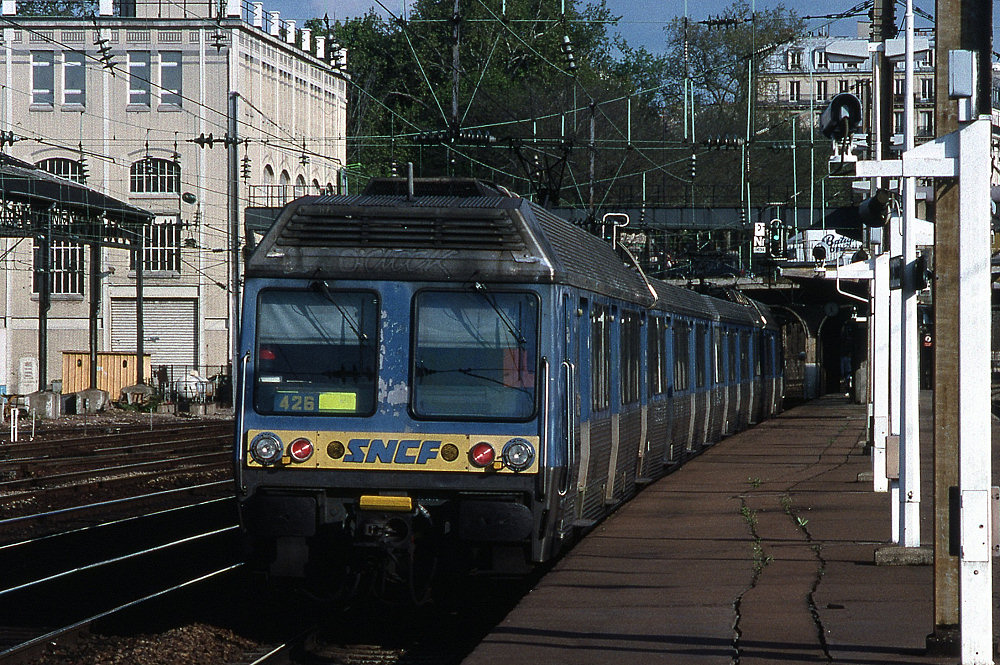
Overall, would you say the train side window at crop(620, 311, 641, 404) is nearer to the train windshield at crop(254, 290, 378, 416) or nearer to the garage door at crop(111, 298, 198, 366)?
the train windshield at crop(254, 290, 378, 416)

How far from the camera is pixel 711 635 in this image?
26.6 ft

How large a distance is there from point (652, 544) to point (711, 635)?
4002 mm

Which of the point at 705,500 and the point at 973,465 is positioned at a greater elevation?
the point at 973,465

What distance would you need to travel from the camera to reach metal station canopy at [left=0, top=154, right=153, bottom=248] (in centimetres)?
3872

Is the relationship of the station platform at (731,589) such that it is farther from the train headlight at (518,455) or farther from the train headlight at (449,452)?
the train headlight at (449,452)

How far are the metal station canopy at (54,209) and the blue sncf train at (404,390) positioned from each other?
28.7 meters

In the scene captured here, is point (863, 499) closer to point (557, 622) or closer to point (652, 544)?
point (652, 544)

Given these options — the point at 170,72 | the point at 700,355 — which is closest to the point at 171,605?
the point at 700,355

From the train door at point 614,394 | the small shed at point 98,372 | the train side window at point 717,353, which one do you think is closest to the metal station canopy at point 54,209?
the small shed at point 98,372

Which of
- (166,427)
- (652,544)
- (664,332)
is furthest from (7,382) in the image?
(652,544)

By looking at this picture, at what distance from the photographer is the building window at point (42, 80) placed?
59000mm

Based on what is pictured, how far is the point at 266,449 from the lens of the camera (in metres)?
9.50

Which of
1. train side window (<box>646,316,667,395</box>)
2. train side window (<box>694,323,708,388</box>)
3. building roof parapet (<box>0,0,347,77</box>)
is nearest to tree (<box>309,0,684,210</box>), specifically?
building roof parapet (<box>0,0,347,77</box>)

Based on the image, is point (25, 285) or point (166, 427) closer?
point (166, 427)
